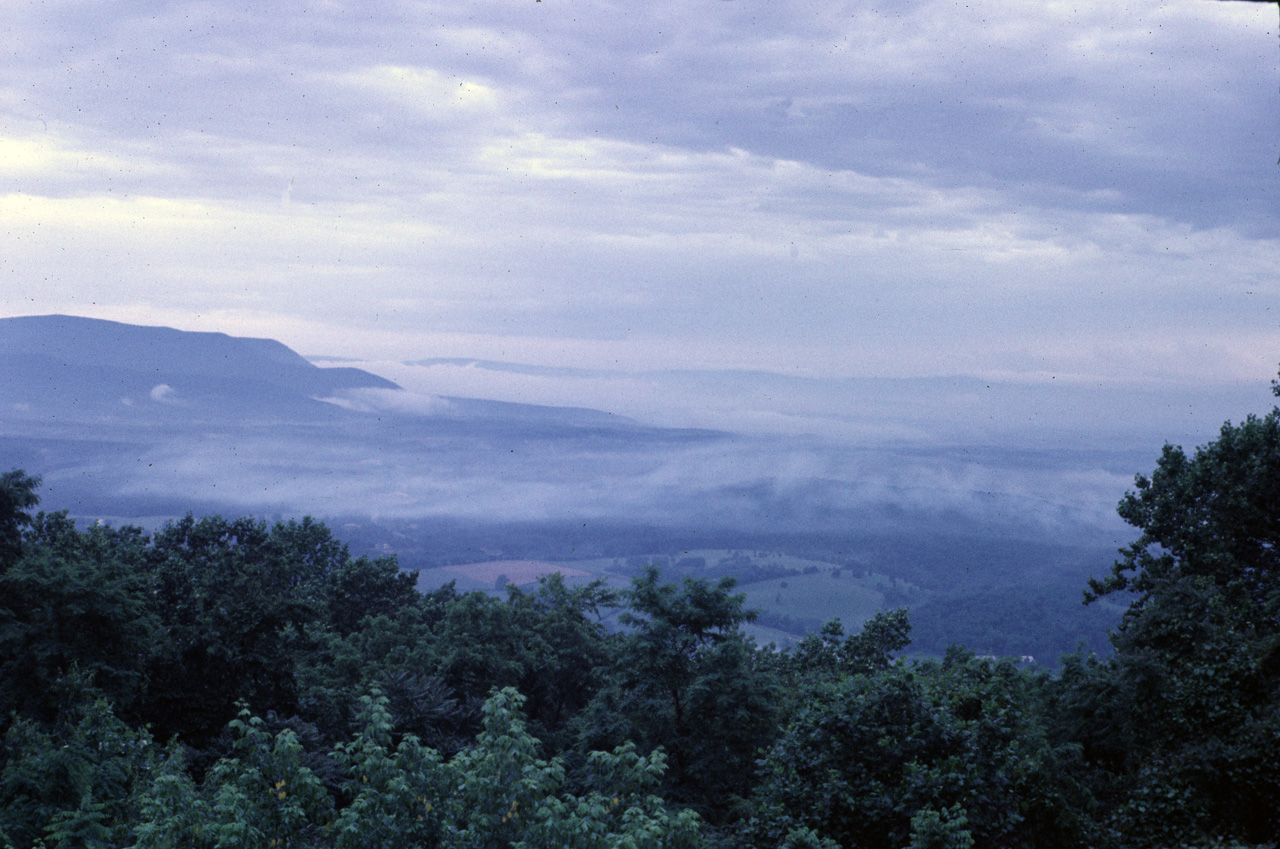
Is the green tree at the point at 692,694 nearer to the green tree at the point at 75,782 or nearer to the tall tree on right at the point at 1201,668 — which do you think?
the tall tree on right at the point at 1201,668

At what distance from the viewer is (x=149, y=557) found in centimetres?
4706

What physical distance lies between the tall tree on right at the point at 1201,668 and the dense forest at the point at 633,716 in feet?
0.22

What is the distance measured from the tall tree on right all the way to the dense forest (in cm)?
→ 7

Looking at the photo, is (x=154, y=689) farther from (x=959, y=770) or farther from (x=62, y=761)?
(x=959, y=770)

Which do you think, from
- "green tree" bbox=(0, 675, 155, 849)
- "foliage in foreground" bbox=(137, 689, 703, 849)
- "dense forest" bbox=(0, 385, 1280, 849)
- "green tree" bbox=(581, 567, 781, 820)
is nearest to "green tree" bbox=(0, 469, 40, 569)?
"dense forest" bbox=(0, 385, 1280, 849)

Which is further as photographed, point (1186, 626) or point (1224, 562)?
point (1224, 562)

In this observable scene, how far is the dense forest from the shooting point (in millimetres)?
12008

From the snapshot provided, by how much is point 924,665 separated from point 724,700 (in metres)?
8.59

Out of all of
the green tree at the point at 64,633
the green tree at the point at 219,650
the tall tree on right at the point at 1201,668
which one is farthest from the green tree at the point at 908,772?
the green tree at the point at 219,650

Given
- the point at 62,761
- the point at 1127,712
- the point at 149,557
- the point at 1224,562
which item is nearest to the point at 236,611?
the point at 62,761

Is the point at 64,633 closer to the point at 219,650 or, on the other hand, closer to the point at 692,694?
the point at 219,650

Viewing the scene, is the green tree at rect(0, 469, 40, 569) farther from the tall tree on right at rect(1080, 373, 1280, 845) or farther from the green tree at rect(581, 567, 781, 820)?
the tall tree on right at rect(1080, 373, 1280, 845)

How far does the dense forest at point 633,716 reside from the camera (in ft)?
39.4

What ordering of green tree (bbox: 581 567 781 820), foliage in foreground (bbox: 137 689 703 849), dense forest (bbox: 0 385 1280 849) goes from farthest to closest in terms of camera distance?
green tree (bbox: 581 567 781 820) < dense forest (bbox: 0 385 1280 849) < foliage in foreground (bbox: 137 689 703 849)
